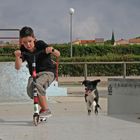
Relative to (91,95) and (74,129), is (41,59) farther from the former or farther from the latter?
(91,95)

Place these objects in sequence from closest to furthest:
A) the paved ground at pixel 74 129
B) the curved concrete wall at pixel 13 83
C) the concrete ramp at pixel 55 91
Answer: the paved ground at pixel 74 129
the curved concrete wall at pixel 13 83
the concrete ramp at pixel 55 91

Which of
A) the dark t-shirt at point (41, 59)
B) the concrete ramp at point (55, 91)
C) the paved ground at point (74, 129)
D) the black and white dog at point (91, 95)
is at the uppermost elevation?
the dark t-shirt at point (41, 59)

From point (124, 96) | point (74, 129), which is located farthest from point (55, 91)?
point (74, 129)

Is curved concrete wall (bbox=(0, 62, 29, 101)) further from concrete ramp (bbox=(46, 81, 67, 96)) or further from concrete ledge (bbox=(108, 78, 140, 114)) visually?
concrete ledge (bbox=(108, 78, 140, 114))

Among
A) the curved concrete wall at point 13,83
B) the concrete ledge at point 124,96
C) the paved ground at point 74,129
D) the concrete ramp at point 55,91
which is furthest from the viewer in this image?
the concrete ramp at point 55,91

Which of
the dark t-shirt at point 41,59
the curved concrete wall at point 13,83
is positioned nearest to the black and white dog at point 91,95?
the dark t-shirt at point 41,59

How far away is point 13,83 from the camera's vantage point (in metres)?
16.4

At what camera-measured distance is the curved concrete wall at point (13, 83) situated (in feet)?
53.6

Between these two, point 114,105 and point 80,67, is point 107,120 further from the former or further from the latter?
point 80,67

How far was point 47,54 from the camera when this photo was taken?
700 centimetres

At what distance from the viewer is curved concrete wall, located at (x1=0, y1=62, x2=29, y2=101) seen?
16344mm

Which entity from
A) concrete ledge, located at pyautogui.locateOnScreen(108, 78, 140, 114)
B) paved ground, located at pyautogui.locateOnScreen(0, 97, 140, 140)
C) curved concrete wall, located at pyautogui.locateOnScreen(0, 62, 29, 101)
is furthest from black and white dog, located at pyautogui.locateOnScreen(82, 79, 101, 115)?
curved concrete wall, located at pyautogui.locateOnScreen(0, 62, 29, 101)

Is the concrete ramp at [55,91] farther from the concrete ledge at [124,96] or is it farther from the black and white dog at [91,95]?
the concrete ledge at [124,96]

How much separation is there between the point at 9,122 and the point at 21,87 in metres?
9.02
